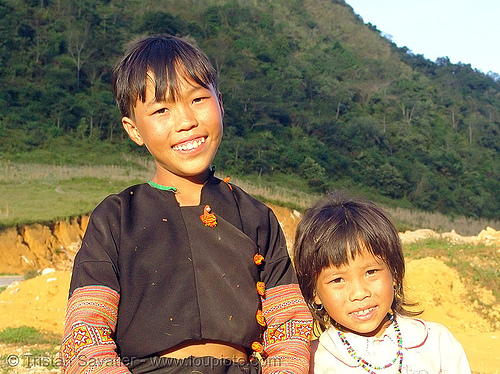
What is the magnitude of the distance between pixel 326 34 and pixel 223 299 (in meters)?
56.0

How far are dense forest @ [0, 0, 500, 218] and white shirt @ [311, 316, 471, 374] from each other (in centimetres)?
2237

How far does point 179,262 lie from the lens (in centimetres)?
193

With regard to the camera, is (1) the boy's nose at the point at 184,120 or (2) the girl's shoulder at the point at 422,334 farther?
(2) the girl's shoulder at the point at 422,334

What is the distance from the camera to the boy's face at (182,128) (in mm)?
2025

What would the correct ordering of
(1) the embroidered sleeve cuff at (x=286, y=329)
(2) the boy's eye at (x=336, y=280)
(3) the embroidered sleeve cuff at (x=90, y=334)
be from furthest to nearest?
(2) the boy's eye at (x=336, y=280)
(1) the embroidered sleeve cuff at (x=286, y=329)
(3) the embroidered sleeve cuff at (x=90, y=334)

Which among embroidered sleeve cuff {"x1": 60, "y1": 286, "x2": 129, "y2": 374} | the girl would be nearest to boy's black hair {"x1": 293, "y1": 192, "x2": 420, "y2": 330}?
the girl

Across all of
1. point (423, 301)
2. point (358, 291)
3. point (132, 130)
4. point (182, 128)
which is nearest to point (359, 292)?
point (358, 291)

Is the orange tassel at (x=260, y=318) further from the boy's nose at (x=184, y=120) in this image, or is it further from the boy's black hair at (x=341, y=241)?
the boy's nose at (x=184, y=120)

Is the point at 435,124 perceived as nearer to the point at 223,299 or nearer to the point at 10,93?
the point at 10,93

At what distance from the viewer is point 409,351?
2.16m

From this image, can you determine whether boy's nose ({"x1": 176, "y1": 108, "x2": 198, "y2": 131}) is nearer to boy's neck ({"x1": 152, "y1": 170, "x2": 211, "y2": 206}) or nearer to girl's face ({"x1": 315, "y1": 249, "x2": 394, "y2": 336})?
boy's neck ({"x1": 152, "y1": 170, "x2": 211, "y2": 206})

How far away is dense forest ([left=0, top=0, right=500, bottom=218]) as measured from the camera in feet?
90.2

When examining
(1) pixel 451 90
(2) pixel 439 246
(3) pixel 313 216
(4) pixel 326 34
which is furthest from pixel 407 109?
(3) pixel 313 216

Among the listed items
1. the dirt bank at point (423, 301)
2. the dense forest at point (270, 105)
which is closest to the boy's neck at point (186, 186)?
the dirt bank at point (423, 301)
